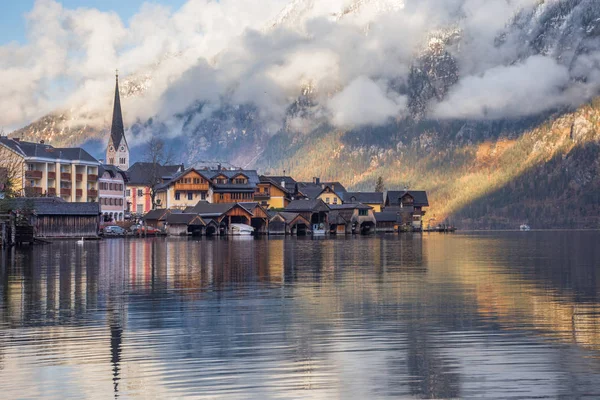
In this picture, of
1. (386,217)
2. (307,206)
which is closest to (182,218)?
(307,206)

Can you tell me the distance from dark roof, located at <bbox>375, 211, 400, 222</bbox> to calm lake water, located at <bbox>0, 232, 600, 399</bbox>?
13730cm

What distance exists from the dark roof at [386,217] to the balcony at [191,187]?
39550 mm

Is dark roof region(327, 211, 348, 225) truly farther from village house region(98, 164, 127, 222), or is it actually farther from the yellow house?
village house region(98, 164, 127, 222)

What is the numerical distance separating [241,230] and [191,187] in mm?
23120

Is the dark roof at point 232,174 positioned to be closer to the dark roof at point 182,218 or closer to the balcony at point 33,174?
the dark roof at point 182,218

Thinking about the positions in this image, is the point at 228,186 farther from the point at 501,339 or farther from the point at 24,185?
the point at 501,339

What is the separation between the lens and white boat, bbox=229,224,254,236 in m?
154

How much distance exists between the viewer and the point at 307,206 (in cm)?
16988

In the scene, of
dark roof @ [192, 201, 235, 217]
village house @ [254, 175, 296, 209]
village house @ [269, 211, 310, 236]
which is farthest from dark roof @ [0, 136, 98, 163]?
village house @ [254, 175, 296, 209]

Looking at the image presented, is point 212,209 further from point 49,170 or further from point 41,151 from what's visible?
point 41,151

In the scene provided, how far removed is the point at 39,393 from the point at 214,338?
827cm

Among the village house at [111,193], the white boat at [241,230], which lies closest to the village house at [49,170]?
the village house at [111,193]

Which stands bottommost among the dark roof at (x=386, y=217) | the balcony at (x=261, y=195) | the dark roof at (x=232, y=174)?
the dark roof at (x=386, y=217)

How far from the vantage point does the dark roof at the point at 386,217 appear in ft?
641
